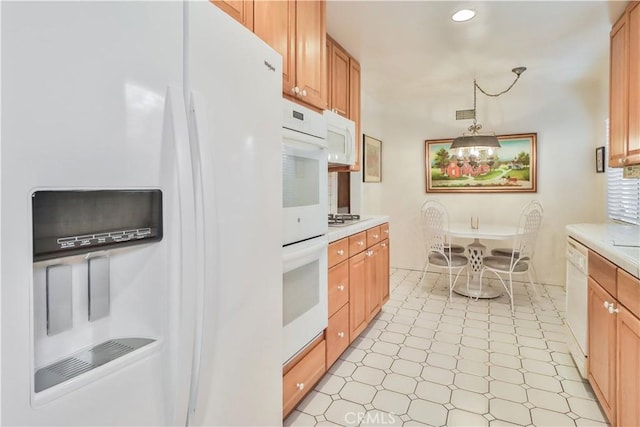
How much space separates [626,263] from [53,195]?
1.96 metres

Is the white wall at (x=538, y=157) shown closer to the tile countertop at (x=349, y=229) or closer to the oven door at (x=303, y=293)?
the tile countertop at (x=349, y=229)

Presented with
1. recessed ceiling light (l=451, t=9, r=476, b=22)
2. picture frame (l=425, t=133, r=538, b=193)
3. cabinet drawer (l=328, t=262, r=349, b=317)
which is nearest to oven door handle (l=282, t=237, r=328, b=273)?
cabinet drawer (l=328, t=262, r=349, b=317)

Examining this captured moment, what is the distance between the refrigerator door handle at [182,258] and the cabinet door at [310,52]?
1.07 meters

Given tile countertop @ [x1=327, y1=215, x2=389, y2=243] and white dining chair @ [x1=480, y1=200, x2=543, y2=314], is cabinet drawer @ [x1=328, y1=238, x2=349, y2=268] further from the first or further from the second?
white dining chair @ [x1=480, y1=200, x2=543, y2=314]

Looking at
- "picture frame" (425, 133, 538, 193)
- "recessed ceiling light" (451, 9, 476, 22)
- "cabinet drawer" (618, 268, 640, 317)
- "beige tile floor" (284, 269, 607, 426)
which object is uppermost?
"recessed ceiling light" (451, 9, 476, 22)

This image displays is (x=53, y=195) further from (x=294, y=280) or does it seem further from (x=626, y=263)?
(x=626, y=263)

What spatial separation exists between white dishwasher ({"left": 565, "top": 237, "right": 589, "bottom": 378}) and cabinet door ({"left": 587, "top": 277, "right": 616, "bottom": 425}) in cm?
9

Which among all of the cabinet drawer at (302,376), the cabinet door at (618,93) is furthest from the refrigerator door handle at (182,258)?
the cabinet door at (618,93)

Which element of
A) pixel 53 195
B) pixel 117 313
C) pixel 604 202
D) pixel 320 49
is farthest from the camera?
pixel 604 202

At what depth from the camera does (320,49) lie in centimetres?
201

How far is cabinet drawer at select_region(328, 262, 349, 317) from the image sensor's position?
2152 millimetres

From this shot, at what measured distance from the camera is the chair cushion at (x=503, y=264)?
356 centimetres

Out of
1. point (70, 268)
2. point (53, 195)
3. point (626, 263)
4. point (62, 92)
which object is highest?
point (62, 92)

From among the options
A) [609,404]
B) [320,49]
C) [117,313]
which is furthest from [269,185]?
[609,404]
